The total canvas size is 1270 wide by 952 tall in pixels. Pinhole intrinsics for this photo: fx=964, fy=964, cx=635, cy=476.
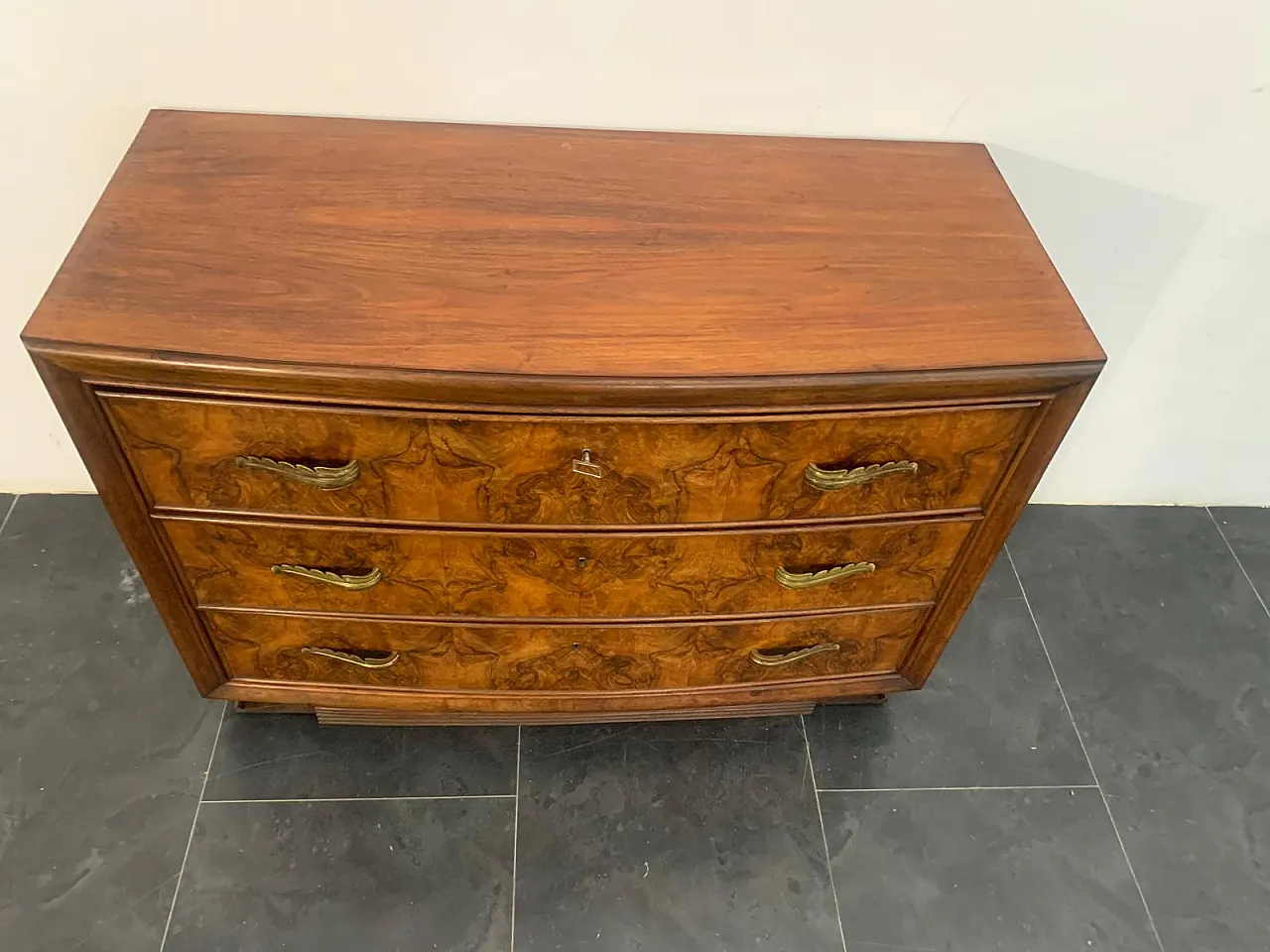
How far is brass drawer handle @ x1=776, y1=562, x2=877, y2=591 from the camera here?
3.71ft

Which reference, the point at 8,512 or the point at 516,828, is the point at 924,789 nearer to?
the point at 516,828

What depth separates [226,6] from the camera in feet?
→ 3.50

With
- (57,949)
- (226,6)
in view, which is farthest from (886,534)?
(57,949)

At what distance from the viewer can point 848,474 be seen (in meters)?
1.00

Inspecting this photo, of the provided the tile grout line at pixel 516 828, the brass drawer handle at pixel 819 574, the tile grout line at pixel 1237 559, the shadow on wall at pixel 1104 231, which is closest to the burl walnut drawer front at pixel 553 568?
the brass drawer handle at pixel 819 574

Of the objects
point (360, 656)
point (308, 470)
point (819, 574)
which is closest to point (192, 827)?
point (360, 656)

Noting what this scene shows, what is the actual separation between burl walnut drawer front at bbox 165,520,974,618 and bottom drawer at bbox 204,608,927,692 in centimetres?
4

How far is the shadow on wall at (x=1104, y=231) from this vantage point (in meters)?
1.29

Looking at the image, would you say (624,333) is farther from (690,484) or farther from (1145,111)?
(1145,111)

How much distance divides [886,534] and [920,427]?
17cm

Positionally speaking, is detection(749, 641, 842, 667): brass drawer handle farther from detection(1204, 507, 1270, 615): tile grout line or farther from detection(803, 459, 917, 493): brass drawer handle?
detection(1204, 507, 1270, 615): tile grout line

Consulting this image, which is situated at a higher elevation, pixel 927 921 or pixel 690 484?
pixel 690 484

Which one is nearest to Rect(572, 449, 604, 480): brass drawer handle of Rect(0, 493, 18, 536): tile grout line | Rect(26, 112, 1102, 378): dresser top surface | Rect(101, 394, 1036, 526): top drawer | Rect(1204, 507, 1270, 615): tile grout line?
Rect(101, 394, 1036, 526): top drawer

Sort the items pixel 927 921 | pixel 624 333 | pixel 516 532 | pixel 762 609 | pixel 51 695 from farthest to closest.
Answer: pixel 51 695
pixel 927 921
pixel 762 609
pixel 516 532
pixel 624 333
